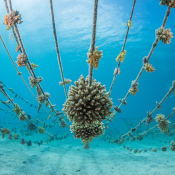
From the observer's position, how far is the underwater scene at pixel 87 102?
273 centimetres

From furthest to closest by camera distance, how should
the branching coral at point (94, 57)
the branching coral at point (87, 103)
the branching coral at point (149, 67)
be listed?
1. the branching coral at point (149, 67)
2. the branching coral at point (87, 103)
3. the branching coral at point (94, 57)

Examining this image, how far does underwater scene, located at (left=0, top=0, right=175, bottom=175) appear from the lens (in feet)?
8.97

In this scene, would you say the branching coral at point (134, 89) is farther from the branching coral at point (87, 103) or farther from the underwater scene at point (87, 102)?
the branching coral at point (87, 103)

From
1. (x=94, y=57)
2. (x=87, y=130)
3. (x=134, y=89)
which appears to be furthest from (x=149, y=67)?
(x=87, y=130)

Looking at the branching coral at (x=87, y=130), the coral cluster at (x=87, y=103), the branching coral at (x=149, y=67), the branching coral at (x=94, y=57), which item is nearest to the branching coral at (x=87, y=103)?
the coral cluster at (x=87, y=103)

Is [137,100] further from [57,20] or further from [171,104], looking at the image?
[57,20]

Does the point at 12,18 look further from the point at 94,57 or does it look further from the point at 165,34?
the point at 165,34

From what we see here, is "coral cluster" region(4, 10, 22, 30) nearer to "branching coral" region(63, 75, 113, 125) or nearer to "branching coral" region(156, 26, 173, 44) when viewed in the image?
"branching coral" region(63, 75, 113, 125)

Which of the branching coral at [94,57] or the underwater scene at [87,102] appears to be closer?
the branching coral at [94,57]

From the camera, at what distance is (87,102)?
258cm

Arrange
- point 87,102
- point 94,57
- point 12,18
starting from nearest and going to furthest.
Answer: point 94,57 < point 87,102 < point 12,18

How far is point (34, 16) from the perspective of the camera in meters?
21.7

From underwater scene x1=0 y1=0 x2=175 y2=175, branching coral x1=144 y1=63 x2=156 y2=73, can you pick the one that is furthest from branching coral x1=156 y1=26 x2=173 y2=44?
branching coral x1=144 y1=63 x2=156 y2=73

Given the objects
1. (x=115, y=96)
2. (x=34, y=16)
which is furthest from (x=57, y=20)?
(x=115, y=96)
